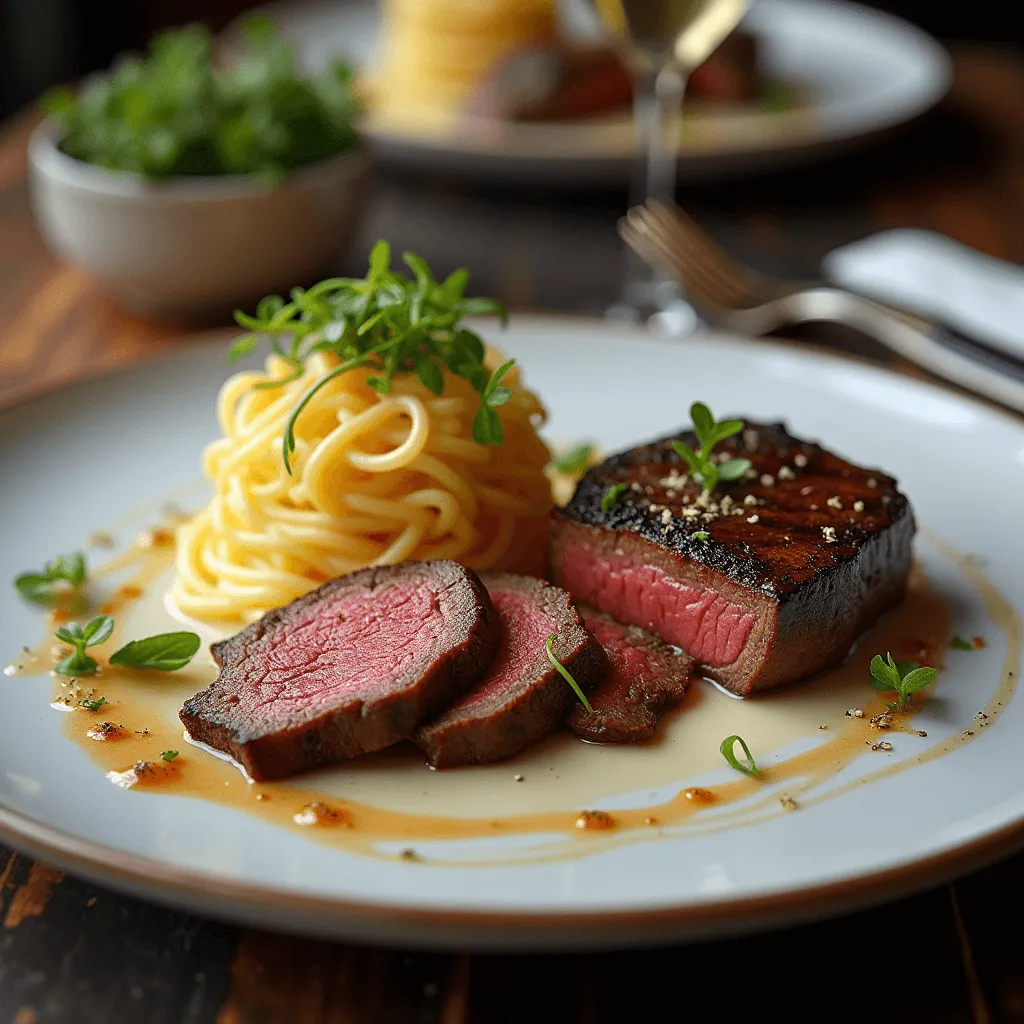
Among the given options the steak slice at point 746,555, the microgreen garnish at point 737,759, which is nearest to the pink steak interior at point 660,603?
the steak slice at point 746,555

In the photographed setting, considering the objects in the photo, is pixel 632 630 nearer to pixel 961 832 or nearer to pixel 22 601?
pixel 961 832

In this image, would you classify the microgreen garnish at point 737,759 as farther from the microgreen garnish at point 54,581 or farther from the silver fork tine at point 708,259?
the silver fork tine at point 708,259

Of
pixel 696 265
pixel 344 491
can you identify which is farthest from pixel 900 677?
pixel 696 265

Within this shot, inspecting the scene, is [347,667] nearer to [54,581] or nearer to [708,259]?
[54,581]

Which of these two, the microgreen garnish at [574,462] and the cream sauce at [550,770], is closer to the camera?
the cream sauce at [550,770]

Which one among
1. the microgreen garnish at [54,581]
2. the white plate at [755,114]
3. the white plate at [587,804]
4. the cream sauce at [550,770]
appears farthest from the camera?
the white plate at [755,114]

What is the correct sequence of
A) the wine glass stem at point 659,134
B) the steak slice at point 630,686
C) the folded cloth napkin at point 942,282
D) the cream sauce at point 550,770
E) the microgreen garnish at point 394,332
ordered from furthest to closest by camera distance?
1. the wine glass stem at point 659,134
2. the folded cloth napkin at point 942,282
3. the microgreen garnish at point 394,332
4. the steak slice at point 630,686
5. the cream sauce at point 550,770

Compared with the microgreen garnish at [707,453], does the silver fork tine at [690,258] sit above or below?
below
